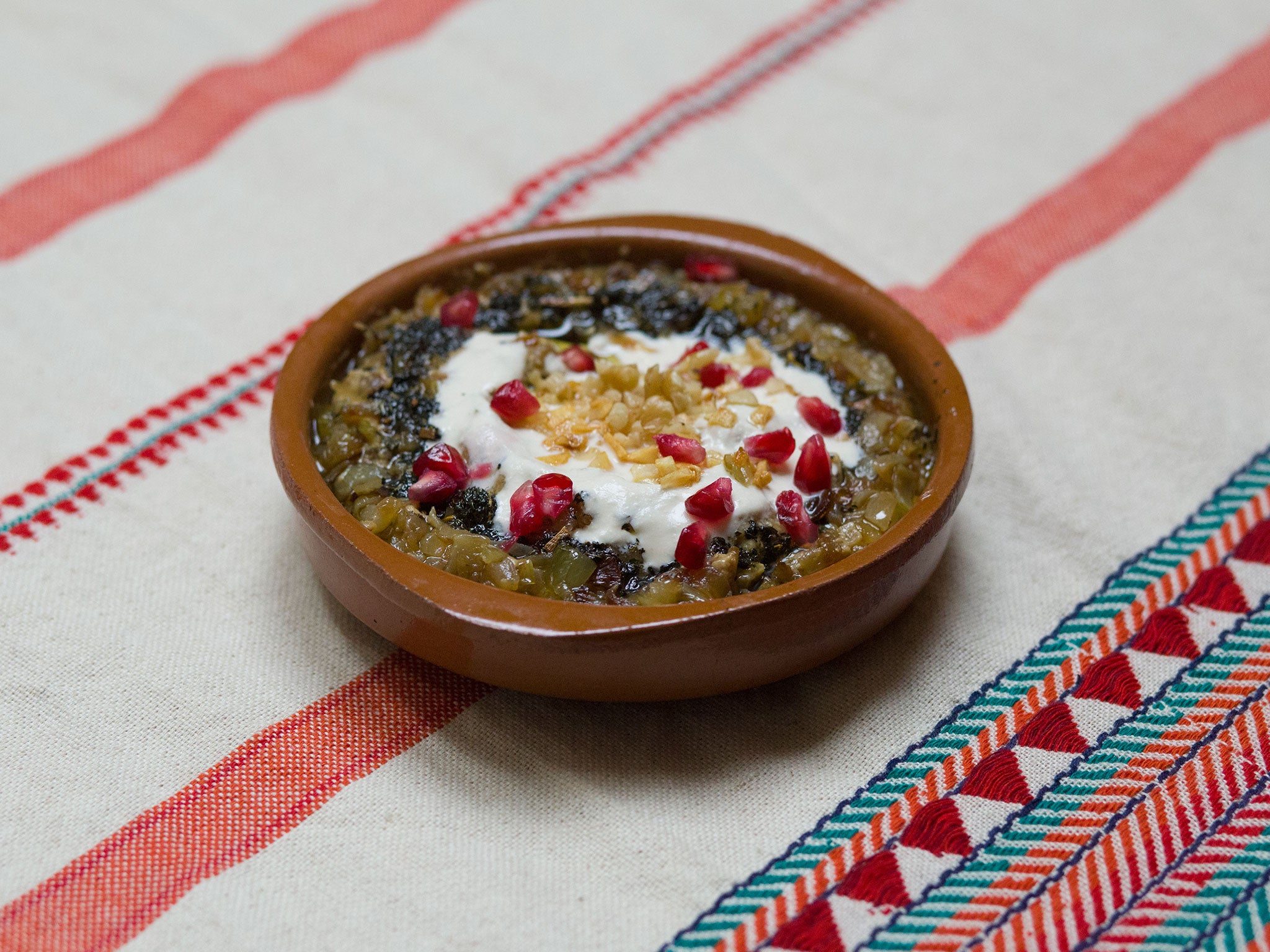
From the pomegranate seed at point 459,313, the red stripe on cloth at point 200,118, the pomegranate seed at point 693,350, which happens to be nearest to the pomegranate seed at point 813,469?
the pomegranate seed at point 693,350

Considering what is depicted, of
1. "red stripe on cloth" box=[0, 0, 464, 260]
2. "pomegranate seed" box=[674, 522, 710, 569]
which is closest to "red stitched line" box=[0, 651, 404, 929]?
"pomegranate seed" box=[674, 522, 710, 569]

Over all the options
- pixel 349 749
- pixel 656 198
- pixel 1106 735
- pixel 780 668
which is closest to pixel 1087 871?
pixel 1106 735

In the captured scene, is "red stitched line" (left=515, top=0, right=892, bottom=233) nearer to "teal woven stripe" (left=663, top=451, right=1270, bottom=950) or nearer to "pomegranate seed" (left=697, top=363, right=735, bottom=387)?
"pomegranate seed" (left=697, top=363, right=735, bottom=387)

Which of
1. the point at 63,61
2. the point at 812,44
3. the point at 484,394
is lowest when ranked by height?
the point at 63,61

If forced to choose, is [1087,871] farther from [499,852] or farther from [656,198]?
[656,198]

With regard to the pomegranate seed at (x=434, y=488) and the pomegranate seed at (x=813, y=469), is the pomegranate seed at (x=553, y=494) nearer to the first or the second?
the pomegranate seed at (x=434, y=488)

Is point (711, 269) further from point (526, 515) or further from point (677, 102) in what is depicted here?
point (677, 102)

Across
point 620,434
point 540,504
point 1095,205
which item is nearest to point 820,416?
point 620,434
